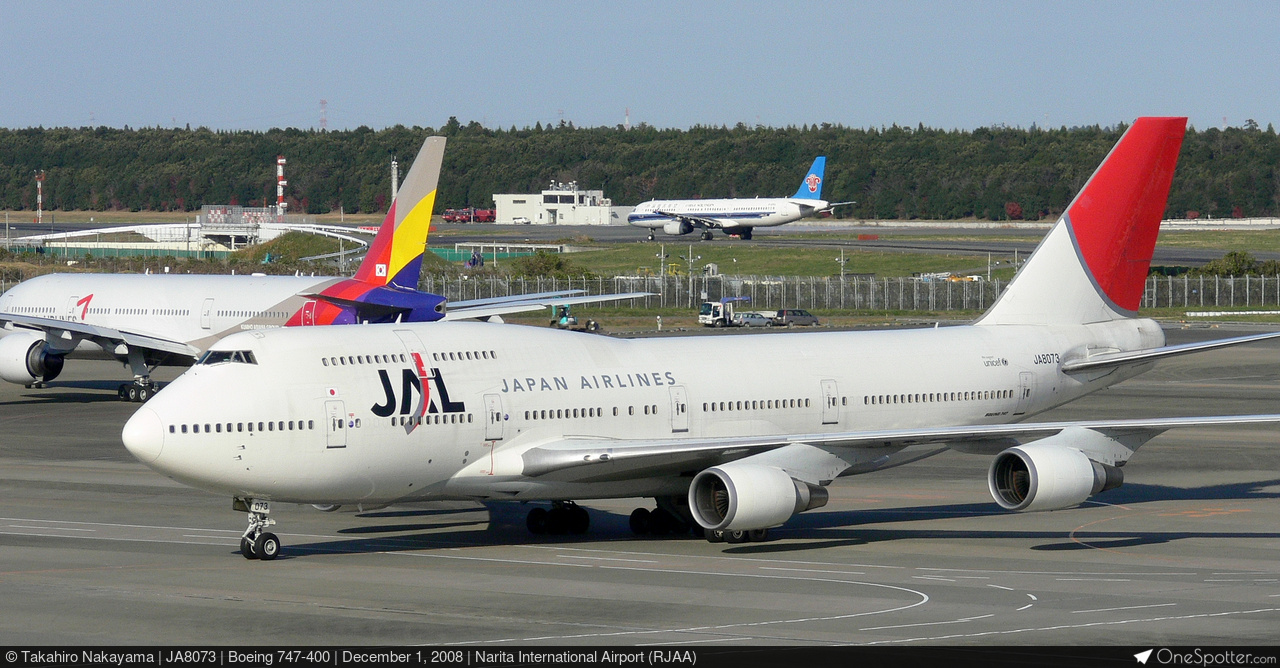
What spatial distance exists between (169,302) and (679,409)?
3758 cm

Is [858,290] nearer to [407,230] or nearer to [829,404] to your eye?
[407,230]

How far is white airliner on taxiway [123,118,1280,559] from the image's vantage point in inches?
1038

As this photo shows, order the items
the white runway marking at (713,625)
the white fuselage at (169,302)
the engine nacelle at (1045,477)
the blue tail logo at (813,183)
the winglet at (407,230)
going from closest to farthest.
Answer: the white runway marking at (713,625)
the engine nacelle at (1045,477)
the winglet at (407,230)
the white fuselage at (169,302)
the blue tail logo at (813,183)

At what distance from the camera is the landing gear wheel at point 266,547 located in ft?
89.4

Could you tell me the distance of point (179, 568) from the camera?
26.5m

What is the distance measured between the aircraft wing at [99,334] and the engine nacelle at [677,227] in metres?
102

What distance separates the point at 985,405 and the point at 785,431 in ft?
19.1

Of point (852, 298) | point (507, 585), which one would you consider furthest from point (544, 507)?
point (852, 298)

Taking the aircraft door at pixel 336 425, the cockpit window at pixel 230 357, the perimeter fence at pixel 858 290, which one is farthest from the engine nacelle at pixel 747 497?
the perimeter fence at pixel 858 290

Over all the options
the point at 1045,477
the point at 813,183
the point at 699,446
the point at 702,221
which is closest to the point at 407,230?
the point at 699,446

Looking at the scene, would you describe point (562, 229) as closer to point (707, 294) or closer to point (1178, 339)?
point (707, 294)

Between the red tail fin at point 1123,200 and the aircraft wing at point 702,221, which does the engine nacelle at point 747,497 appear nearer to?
the red tail fin at point 1123,200

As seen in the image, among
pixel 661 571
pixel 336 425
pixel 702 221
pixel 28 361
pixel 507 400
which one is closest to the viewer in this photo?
pixel 661 571

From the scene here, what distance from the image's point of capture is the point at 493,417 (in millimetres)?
28234
